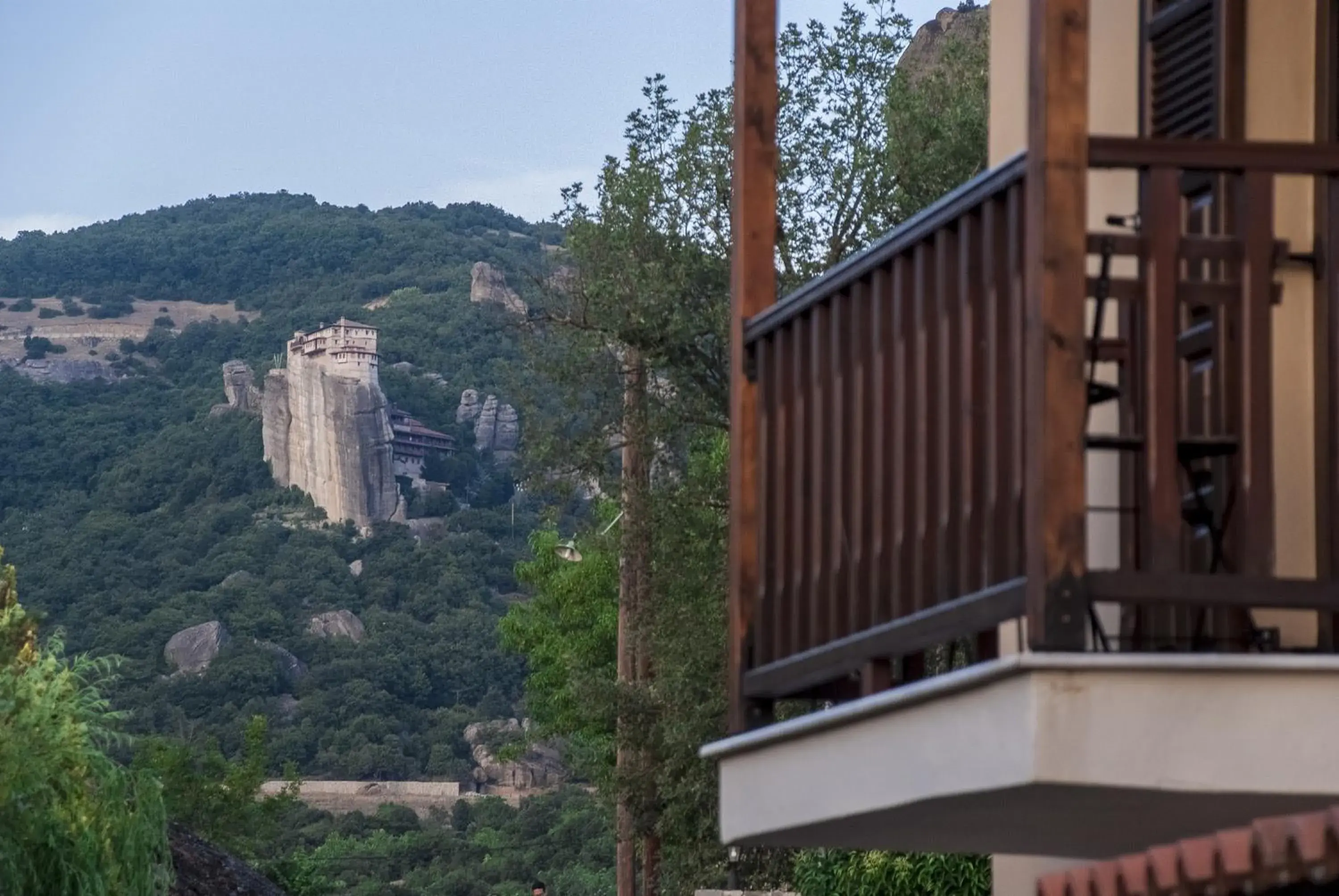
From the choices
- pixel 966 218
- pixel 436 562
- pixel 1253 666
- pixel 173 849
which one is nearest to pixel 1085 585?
pixel 1253 666

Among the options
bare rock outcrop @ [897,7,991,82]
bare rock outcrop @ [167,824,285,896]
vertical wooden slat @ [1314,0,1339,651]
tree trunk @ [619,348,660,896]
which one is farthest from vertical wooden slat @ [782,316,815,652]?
bare rock outcrop @ [167,824,285,896]

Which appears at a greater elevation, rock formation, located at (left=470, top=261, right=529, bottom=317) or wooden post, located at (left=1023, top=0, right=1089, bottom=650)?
rock formation, located at (left=470, top=261, right=529, bottom=317)

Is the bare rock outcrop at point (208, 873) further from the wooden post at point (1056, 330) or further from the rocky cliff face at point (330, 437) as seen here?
the rocky cliff face at point (330, 437)

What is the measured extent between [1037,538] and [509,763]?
5723 cm

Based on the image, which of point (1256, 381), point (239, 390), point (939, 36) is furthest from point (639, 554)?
point (239, 390)

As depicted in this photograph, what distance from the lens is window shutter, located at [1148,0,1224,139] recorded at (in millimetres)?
4453

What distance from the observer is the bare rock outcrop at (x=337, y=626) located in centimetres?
6969

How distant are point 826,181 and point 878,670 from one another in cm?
1550

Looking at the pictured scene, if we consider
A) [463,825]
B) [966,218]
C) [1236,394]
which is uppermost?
[966,218]

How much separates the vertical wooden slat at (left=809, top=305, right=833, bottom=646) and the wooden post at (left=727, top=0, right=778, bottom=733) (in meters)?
0.35

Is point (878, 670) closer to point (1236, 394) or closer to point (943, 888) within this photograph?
point (1236, 394)

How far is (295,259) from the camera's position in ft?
320

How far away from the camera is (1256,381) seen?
10.3 feet

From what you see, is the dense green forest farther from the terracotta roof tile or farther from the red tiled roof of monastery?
the terracotta roof tile
